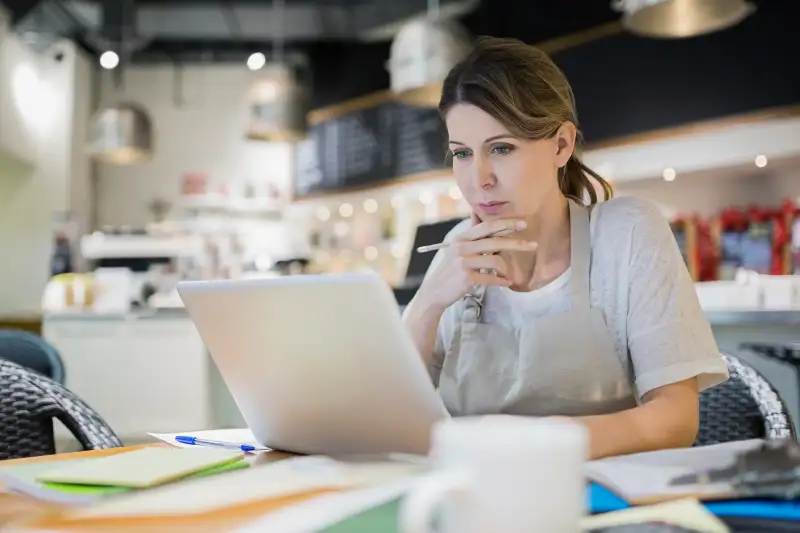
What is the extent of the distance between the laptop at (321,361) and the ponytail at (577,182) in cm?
83

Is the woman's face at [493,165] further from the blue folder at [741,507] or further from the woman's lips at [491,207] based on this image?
the blue folder at [741,507]

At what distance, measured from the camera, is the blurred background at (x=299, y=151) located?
4.59 m

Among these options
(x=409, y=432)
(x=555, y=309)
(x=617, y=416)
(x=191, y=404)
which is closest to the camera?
(x=409, y=432)

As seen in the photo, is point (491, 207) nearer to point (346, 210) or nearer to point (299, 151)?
point (346, 210)

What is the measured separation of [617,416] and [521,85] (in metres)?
0.62

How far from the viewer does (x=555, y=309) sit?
4.75ft

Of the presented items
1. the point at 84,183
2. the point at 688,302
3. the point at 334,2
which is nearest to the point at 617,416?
the point at 688,302

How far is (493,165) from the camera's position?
141 centimetres

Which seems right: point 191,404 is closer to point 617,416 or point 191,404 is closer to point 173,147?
point 173,147

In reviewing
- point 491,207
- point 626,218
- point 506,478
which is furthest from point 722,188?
point 506,478

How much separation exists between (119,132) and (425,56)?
2546mm

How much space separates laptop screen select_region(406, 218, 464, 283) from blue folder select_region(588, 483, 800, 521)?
6.44 feet

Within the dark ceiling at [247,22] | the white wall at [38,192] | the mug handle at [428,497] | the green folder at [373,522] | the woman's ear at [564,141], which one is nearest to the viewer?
the mug handle at [428,497]

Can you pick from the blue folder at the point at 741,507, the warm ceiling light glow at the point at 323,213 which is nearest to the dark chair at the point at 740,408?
the blue folder at the point at 741,507
